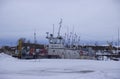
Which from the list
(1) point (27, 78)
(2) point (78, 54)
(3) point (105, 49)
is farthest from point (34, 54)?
(3) point (105, 49)

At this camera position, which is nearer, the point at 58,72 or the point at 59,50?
the point at 58,72

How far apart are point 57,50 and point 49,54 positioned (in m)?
1.76

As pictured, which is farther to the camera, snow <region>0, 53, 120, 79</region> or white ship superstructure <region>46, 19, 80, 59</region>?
white ship superstructure <region>46, 19, 80, 59</region>

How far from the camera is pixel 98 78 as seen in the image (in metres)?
14.7

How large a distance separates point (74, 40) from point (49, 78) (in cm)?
5724

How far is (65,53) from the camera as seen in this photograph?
5294 centimetres

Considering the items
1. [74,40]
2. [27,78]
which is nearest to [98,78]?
[27,78]

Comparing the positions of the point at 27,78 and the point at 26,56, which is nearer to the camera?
the point at 27,78

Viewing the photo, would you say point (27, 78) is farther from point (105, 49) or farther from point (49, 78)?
point (105, 49)

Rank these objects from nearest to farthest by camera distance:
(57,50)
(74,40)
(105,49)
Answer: (57,50) < (74,40) < (105,49)

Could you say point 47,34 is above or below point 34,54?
above

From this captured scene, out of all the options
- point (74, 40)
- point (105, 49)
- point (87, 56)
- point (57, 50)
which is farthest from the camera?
point (105, 49)

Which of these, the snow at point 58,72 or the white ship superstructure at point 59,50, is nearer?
the snow at point 58,72

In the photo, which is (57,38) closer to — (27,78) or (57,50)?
(57,50)
